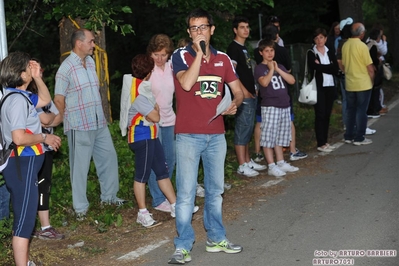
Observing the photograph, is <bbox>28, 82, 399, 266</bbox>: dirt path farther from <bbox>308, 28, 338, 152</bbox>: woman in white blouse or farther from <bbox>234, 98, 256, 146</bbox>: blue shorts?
<bbox>308, 28, 338, 152</bbox>: woman in white blouse

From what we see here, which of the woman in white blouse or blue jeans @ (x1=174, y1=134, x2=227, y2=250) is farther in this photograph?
the woman in white blouse

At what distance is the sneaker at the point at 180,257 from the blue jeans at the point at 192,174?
43 millimetres

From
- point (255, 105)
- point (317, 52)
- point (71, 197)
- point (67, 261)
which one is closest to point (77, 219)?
point (71, 197)

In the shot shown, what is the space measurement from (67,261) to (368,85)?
23.0 feet

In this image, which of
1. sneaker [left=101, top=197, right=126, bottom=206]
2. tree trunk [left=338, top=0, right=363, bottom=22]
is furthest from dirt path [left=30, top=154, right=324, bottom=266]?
tree trunk [left=338, top=0, right=363, bottom=22]

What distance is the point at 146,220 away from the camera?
316 inches

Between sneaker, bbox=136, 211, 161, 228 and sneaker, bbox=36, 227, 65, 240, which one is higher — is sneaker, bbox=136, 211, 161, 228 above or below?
above

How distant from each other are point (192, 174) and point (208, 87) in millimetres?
764

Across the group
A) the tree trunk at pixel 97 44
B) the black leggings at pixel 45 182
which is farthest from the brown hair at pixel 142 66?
the tree trunk at pixel 97 44

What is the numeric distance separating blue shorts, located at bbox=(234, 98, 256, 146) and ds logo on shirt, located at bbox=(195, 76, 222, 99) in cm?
382

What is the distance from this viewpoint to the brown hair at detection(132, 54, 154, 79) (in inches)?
315

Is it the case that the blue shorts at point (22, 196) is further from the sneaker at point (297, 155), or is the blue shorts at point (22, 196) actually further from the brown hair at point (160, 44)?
the sneaker at point (297, 155)

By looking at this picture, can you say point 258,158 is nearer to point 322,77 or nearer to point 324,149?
point 324,149

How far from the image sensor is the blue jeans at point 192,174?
6598 mm
